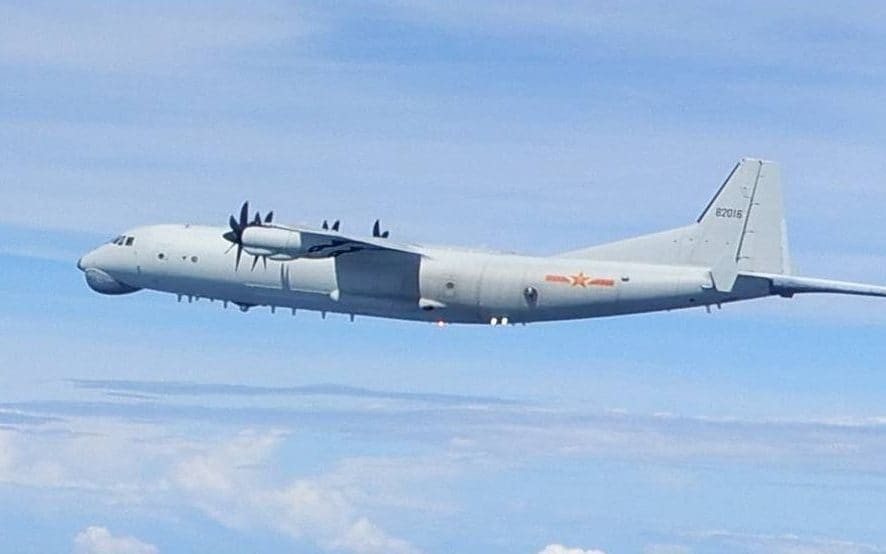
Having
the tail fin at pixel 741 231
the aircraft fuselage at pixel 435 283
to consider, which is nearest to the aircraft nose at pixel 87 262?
the aircraft fuselage at pixel 435 283

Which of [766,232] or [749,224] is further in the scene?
[749,224]

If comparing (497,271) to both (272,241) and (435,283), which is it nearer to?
(435,283)

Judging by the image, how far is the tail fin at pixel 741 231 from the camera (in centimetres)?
7956

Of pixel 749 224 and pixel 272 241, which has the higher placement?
pixel 749 224

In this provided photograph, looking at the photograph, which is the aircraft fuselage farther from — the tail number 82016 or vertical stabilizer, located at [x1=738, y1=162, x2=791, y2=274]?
the tail number 82016

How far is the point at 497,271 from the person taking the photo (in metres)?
83.5

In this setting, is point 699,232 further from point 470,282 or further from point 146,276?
point 146,276

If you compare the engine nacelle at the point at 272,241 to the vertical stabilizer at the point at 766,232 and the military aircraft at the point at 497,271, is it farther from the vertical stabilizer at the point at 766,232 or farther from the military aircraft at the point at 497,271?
the vertical stabilizer at the point at 766,232

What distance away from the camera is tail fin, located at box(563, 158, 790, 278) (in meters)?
79.6

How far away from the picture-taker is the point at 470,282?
83.9 metres

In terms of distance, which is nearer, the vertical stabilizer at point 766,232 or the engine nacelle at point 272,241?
the vertical stabilizer at point 766,232

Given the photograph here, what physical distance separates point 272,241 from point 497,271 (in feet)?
34.2

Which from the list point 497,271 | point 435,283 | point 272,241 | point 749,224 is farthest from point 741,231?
point 272,241

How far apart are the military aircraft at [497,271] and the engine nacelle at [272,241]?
0.15 feet
